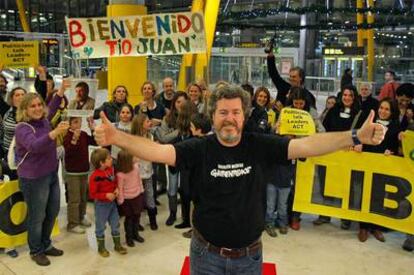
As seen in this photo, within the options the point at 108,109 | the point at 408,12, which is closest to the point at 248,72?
the point at 408,12

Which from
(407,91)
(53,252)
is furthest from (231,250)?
(407,91)

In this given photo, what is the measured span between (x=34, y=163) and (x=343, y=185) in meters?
3.23

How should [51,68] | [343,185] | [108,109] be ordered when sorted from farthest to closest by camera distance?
[51,68]
[108,109]
[343,185]

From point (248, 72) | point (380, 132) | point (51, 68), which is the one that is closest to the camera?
point (380, 132)

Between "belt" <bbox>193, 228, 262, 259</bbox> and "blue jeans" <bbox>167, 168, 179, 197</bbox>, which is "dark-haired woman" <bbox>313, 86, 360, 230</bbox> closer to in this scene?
"blue jeans" <bbox>167, 168, 179, 197</bbox>

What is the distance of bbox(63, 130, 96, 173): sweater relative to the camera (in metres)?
4.86

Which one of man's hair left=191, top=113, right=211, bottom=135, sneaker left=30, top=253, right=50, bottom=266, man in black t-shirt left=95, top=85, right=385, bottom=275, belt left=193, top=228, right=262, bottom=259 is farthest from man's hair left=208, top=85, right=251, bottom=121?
sneaker left=30, top=253, right=50, bottom=266

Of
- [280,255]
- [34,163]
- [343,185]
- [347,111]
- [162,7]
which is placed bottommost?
[280,255]

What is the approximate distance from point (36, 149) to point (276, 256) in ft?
8.14

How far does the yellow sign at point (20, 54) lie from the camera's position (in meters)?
6.93

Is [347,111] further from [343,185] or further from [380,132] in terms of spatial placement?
[380,132]

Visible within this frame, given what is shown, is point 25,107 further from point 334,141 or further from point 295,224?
point 295,224

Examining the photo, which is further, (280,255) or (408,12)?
(408,12)

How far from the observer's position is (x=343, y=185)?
5.12 m
